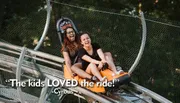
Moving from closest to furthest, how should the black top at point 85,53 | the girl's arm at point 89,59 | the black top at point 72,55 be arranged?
the girl's arm at point 89,59 → the black top at point 85,53 → the black top at point 72,55

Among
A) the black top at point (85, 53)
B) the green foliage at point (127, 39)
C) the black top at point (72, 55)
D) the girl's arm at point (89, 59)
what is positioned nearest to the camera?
the girl's arm at point (89, 59)

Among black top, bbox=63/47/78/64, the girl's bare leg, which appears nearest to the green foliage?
black top, bbox=63/47/78/64

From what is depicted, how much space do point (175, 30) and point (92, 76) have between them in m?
1.87

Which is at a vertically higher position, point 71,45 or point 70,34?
point 70,34

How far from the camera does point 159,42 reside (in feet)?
18.7

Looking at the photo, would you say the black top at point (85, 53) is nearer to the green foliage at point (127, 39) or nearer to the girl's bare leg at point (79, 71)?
the girl's bare leg at point (79, 71)

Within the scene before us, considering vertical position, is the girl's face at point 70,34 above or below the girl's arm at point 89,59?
above

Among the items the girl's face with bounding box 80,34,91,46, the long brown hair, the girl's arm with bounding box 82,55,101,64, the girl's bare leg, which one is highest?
the girl's face with bounding box 80,34,91,46

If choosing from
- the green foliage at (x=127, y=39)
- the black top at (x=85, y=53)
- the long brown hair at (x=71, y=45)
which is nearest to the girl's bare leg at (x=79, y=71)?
the black top at (x=85, y=53)

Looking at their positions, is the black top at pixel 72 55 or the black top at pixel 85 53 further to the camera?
the black top at pixel 72 55

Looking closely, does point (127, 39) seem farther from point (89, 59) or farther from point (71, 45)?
point (89, 59)

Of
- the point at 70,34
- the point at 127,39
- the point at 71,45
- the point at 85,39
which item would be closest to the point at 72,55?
the point at 71,45

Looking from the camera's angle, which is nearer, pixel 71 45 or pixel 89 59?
pixel 89 59

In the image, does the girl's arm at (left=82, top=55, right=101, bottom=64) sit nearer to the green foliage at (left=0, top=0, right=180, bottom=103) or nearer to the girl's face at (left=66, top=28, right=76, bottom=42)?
the girl's face at (left=66, top=28, right=76, bottom=42)
